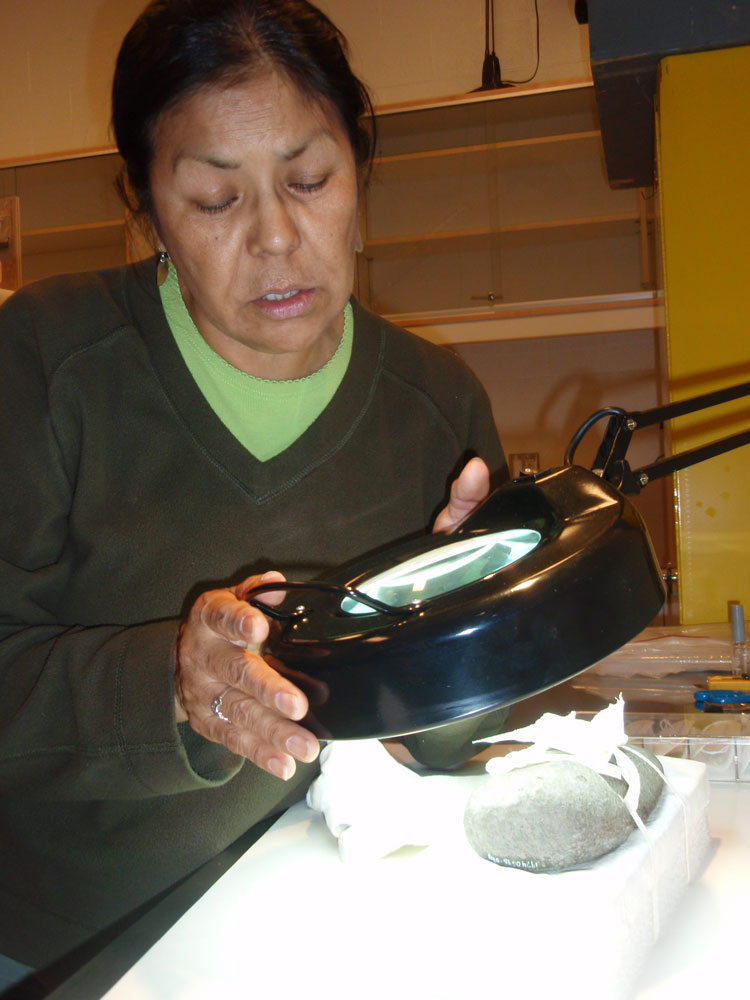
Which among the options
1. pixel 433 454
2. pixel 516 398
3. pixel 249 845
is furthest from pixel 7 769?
pixel 516 398

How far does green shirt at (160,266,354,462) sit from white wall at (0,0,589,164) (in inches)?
121

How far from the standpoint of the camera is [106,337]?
898mm

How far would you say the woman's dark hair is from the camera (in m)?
0.80

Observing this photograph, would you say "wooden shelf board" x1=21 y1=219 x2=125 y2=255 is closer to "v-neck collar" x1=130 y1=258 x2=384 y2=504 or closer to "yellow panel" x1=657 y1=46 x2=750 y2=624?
"yellow panel" x1=657 y1=46 x2=750 y2=624

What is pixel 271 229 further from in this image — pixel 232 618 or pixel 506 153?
pixel 506 153

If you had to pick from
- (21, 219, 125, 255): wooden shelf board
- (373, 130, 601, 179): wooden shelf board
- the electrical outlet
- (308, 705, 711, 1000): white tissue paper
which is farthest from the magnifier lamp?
the electrical outlet

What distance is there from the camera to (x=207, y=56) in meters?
0.80

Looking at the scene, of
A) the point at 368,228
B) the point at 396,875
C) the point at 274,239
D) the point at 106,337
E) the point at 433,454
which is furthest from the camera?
the point at 368,228

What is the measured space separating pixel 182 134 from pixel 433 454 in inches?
16.6

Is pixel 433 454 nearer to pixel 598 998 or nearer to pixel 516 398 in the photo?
pixel 598 998

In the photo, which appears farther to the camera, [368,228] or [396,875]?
[368,228]

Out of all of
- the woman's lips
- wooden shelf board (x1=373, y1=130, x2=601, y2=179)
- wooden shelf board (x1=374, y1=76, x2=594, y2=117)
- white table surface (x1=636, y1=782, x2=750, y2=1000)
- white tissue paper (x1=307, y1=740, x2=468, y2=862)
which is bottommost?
white table surface (x1=636, y1=782, x2=750, y2=1000)

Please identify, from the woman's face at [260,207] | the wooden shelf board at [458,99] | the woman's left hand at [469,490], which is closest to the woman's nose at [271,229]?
the woman's face at [260,207]

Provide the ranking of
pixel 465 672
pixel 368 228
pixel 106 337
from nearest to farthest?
pixel 465 672, pixel 106 337, pixel 368 228
